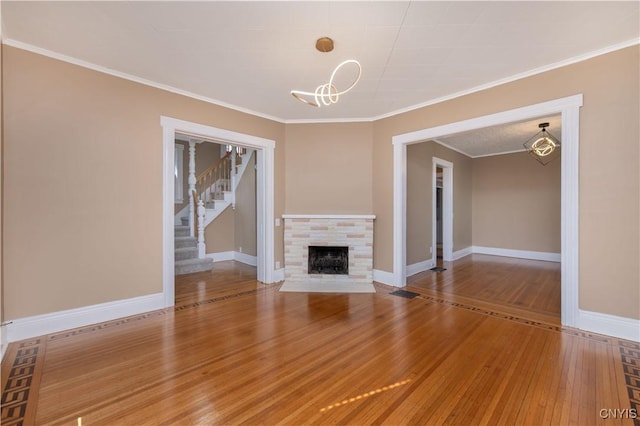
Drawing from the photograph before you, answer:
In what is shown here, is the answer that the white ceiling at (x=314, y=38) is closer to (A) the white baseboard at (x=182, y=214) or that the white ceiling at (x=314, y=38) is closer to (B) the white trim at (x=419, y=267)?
(B) the white trim at (x=419, y=267)

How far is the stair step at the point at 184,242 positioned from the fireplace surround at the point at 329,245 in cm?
256

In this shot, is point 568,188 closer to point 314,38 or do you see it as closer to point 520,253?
point 314,38

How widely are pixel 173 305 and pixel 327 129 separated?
3.67 metres

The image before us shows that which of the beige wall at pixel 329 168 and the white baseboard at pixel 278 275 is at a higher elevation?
the beige wall at pixel 329 168

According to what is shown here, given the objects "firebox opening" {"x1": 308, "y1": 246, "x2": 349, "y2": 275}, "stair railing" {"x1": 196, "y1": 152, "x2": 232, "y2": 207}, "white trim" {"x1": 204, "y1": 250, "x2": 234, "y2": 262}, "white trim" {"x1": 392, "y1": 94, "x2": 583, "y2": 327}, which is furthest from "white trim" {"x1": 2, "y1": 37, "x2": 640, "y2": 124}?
"white trim" {"x1": 204, "y1": 250, "x2": 234, "y2": 262}

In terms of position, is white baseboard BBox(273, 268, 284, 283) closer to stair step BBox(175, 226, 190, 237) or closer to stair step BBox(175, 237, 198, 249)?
stair step BBox(175, 237, 198, 249)

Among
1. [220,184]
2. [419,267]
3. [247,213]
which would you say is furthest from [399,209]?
[220,184]

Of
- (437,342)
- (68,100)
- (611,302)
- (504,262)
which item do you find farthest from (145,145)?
(504,262)

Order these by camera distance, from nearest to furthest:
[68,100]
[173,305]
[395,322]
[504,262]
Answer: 1. [68,100]
2. [395,322]
3. [173,305]
4. [504,262]

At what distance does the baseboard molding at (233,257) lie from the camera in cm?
648

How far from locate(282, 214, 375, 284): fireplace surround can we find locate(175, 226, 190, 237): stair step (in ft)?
9.66

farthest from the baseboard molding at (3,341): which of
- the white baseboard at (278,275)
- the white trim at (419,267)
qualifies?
the white trim at (419,267)

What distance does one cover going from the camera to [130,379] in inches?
83.9

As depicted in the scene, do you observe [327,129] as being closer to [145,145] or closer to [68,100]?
[145,145]
